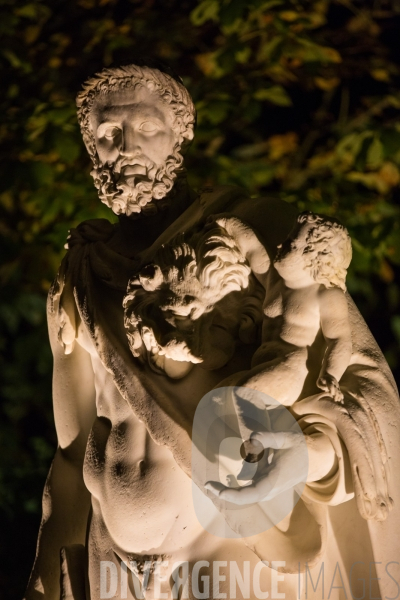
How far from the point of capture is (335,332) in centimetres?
220

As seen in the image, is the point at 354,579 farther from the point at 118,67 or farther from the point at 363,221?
the point at 363,221

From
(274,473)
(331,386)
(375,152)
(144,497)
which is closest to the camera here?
(274,473)

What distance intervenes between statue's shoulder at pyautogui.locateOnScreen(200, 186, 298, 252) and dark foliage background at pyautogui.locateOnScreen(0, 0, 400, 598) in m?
1.70

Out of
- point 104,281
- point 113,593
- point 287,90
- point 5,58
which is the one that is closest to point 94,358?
point 104,281

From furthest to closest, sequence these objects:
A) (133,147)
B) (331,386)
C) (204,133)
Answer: (204,133) < (133,147) < (331,386)

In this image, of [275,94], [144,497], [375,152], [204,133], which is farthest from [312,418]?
[275,94]

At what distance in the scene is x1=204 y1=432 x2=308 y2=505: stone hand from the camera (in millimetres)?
2018

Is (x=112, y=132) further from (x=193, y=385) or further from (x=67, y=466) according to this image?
(x=67, y=466)

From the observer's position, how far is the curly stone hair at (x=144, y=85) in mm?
2469

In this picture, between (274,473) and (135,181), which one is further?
(135,181)

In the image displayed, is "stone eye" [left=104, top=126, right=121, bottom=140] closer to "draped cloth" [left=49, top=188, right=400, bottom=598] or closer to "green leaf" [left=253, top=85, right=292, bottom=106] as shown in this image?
"draped cloth" [left=49, top=188, right=400, bottom=598]

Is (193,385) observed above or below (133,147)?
below

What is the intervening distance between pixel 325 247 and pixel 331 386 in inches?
12.3

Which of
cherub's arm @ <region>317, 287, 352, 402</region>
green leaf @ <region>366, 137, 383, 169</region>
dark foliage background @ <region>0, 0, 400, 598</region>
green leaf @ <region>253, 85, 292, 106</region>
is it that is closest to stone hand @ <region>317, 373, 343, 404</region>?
cherub's arm @ <region>317, 287, 352, 402</region>
